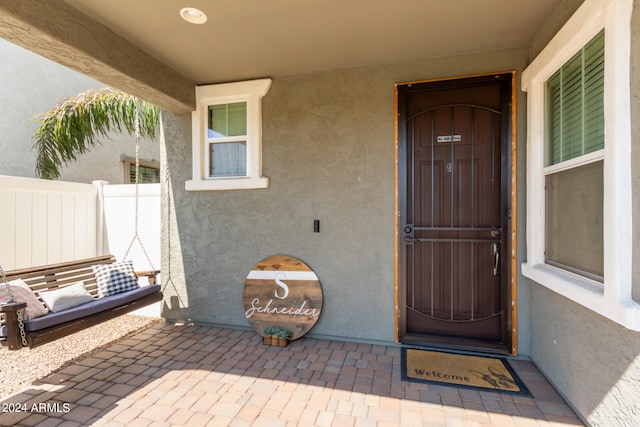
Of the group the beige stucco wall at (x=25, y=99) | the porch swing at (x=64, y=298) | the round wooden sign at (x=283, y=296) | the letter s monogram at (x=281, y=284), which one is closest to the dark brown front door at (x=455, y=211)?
the round wooden sign at (x=283, y=296)

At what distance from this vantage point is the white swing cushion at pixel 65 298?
9.19ft

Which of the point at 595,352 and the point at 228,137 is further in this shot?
the point at 228,137

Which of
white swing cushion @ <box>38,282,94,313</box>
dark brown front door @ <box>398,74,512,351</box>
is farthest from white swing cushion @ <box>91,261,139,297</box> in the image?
dark brown front door @ <box>398,74,512,351</box>

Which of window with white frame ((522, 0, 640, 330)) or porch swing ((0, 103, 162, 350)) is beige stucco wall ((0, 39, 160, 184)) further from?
window with white frame ((522, 0, 640, 330))

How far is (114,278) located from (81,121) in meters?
3.31

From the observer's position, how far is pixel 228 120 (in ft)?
12.6

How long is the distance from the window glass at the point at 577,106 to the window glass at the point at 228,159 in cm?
304

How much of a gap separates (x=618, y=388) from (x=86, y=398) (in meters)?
3.54

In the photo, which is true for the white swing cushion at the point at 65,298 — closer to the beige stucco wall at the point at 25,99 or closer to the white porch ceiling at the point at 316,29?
the white porch ceiling at the point at 316,29

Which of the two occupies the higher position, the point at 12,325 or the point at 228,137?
the point at 228,137

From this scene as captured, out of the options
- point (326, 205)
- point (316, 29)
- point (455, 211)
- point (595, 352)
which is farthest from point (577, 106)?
point (326, 205)

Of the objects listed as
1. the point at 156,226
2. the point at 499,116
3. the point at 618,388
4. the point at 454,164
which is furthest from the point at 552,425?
the point at 156,226

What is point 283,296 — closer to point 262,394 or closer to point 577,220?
point 262,394

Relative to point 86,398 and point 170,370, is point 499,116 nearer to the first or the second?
point 170,370
